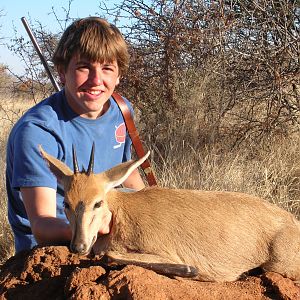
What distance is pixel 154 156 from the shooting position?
29.1 ft

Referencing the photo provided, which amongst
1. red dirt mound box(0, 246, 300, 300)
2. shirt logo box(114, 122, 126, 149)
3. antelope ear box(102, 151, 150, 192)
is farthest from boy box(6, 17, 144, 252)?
red dirt mound box(0, 246, 300, 300)

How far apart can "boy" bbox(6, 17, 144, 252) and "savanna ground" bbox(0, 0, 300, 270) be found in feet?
11.2

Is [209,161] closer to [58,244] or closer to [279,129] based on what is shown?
[279,129]

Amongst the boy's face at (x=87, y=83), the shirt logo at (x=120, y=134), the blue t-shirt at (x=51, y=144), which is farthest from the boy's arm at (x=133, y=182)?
the boy's face at (x=87, y=83)

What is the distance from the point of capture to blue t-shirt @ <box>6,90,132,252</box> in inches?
166

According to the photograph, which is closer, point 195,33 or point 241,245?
point 241,245

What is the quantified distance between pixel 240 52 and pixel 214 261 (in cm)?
522

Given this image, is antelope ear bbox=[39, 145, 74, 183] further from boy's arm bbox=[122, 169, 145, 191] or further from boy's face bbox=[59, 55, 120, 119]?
boy's arm bbox=[122, 169, 145, 191]

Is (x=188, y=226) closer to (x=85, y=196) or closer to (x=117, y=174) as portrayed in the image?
(x=117, y=174)

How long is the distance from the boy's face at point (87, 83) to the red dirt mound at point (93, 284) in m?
1.38

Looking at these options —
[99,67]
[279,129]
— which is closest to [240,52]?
[279,129]

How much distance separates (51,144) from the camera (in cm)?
438

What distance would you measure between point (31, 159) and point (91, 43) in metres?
1.07

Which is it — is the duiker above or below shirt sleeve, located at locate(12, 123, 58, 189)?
below
